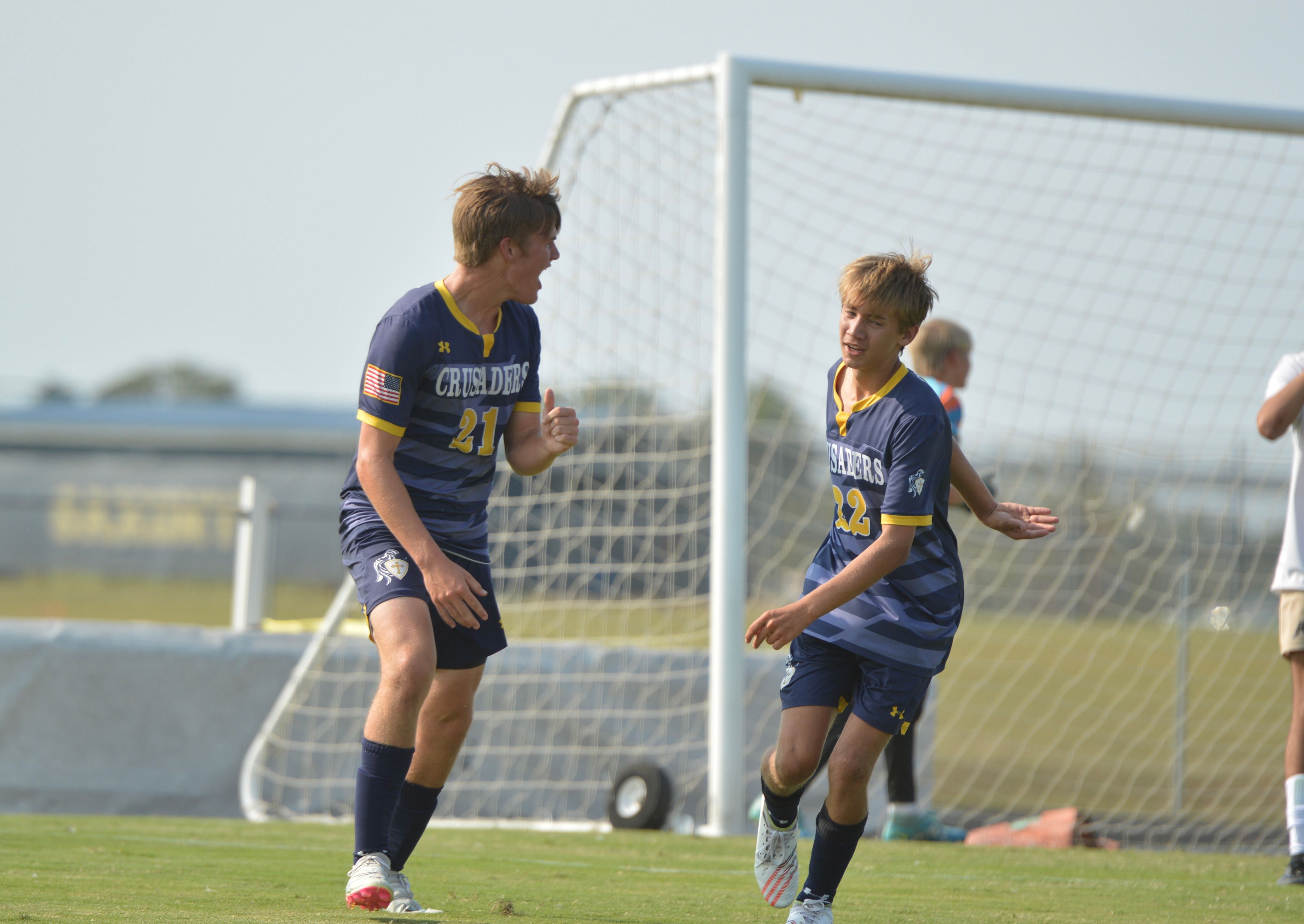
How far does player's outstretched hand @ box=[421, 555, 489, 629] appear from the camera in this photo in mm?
2920

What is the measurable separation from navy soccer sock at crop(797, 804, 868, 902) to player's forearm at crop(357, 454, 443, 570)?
1094 millimetres

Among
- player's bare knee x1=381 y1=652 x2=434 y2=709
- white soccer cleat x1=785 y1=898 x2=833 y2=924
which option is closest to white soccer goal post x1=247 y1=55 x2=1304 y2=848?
white soccer cleat x1=785 y1=898 x2=833 y2=924

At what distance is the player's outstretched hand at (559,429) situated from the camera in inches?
127

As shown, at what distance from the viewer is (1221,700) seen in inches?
322

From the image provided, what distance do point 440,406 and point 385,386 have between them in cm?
17

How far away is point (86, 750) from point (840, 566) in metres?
5.31

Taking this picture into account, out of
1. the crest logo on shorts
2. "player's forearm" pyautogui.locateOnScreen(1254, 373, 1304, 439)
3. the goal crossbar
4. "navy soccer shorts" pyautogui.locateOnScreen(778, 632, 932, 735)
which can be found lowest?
"navy soccer shorts" pyautogui.locateOnScreen(778, 632, 932, 735)

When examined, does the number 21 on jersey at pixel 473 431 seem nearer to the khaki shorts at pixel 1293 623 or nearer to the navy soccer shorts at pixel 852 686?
the navy soccer shorts at pixel 852 686

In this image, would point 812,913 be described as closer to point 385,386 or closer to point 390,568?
point 390,568

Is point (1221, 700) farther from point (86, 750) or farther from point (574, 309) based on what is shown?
point (86, 750)

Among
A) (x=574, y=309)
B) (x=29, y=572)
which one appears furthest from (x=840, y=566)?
(x=29, y=572)

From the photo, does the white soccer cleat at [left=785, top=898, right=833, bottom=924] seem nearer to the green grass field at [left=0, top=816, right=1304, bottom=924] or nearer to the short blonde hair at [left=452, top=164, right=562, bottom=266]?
the green grass field at [left=0, top=816, right=1304, bottom=924]

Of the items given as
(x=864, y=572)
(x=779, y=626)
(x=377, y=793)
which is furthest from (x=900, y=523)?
(x=377, y=793)

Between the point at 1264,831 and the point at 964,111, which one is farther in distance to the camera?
the point at 1264,831
